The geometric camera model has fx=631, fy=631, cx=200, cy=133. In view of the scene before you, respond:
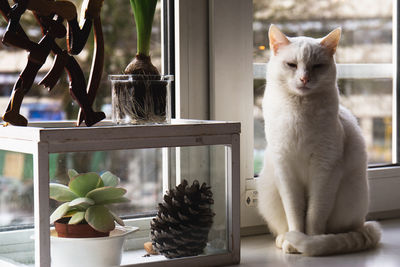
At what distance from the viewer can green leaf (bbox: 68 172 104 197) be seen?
1179mm

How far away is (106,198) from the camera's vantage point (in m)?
1.21

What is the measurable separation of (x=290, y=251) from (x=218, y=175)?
11.9 inches

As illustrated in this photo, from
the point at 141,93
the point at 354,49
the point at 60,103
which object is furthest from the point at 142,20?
the point at 354,49

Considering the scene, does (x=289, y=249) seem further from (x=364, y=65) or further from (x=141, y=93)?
(x=364, y=65)

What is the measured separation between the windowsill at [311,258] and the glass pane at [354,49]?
10.7 inches

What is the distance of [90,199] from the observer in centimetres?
120

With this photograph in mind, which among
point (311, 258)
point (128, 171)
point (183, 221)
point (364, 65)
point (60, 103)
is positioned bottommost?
point (311, 258)

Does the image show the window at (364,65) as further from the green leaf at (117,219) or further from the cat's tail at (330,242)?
the green leaf at (117,219)

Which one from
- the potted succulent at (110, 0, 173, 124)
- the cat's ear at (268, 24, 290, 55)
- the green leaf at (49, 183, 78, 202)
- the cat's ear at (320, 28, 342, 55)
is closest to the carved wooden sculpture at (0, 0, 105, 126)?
the potted succulent at (110, 0, 173, 124)

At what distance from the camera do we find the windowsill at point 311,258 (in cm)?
139

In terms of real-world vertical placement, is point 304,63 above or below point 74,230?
above

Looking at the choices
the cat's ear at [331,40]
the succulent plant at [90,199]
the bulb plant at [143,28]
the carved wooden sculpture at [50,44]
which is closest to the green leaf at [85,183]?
the succulent plant at [90,199]

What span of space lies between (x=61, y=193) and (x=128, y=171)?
0.14 meters

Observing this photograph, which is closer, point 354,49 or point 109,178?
point 109,178
